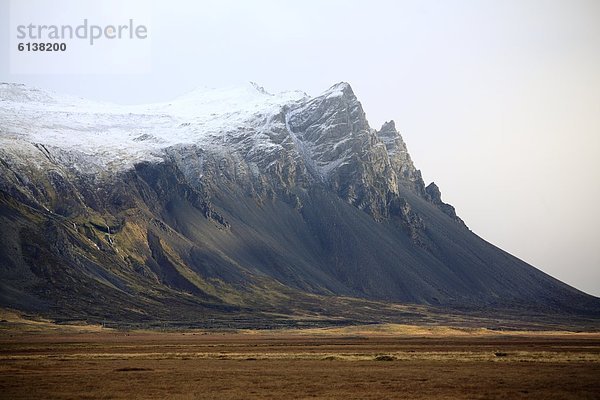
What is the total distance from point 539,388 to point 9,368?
54.3m

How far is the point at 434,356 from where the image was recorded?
329 feet

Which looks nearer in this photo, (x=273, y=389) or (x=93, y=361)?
(x=273, y=389)

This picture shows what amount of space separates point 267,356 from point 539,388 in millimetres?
47327

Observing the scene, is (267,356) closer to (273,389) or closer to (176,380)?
(176,380)

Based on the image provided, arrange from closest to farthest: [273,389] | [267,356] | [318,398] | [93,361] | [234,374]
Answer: [318,398]
[273,389]
[234,374]
[93,361]
[267,356]

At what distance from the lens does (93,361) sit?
9644cm

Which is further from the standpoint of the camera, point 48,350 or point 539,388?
point 48,350

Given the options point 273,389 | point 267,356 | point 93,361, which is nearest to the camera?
point 273,389

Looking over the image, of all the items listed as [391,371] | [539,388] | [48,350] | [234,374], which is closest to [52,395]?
[234,374]

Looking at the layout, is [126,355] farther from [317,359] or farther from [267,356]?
[317,359]

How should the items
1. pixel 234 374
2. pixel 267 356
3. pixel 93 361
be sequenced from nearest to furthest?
pixel 234 374 → pixel 93 361 → pixel 267 356

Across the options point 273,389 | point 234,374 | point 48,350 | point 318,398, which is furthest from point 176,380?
point 48,350

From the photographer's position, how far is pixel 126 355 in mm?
108188

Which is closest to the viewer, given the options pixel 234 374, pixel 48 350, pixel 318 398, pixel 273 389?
pixel 318 398
